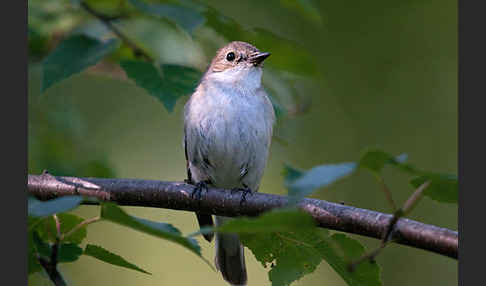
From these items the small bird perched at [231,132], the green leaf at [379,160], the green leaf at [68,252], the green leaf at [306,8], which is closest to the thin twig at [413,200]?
the green leaf at [379,160]

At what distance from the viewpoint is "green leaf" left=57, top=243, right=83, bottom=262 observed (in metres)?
2.79

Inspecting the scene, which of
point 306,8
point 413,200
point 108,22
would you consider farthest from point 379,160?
point 108,22

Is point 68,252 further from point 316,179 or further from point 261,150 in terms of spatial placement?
point 261,150

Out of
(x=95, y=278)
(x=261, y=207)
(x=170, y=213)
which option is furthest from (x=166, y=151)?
(x=261, y=207)

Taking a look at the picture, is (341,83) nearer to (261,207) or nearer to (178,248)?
(178,248)

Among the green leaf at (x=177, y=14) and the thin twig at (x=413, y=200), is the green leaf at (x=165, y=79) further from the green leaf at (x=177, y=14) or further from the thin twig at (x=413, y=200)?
the thin twig at (x=413, y=200)

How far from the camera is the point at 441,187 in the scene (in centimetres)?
232

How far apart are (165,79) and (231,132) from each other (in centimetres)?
150

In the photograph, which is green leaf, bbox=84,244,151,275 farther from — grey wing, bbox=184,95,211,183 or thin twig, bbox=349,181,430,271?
grey wing, bbox=184,95,211,183

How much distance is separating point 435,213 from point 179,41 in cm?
636

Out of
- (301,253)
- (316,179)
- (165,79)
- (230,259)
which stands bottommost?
(230,259)

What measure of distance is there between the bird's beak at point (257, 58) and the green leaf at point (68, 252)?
8.12 ft

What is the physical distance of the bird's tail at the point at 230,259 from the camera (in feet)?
18.4

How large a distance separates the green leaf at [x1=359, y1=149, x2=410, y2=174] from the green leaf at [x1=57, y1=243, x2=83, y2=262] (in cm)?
141
